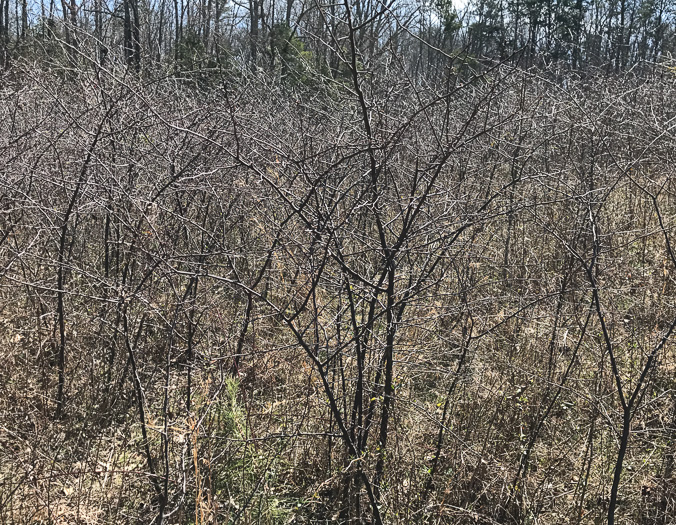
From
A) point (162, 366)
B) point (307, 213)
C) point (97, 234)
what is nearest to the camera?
point (307, 213)

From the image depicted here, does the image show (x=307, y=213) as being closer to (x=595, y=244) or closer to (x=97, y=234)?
(x=595, y=244)

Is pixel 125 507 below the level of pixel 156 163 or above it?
below

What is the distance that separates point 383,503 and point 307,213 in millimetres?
1615

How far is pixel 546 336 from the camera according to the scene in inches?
170

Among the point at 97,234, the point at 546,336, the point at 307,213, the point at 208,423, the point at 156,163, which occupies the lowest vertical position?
the point at 208,423

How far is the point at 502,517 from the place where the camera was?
2.92 metres

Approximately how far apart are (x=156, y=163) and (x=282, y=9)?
3041 cm

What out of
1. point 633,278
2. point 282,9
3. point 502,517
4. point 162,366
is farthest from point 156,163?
point 282,9

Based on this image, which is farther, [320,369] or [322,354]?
[322,354]

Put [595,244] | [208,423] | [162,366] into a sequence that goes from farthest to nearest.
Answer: [162,366] → [208,423] → [595,244]

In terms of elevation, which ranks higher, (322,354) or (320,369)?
(320,369)

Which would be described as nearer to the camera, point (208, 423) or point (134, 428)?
point (208, 423)

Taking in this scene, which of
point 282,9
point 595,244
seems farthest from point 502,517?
point 282,9

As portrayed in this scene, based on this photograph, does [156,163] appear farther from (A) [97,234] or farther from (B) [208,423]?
(A) [97,234]
